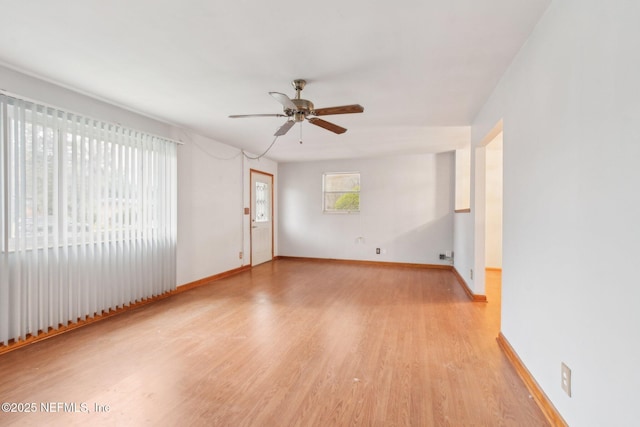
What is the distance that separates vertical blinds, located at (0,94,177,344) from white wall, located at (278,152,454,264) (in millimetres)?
3358

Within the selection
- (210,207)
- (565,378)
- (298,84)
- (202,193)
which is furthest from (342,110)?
(210,207)

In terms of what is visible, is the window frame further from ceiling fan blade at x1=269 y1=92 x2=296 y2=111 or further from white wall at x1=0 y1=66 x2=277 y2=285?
ceiling fan blade at x1=269 y1=92 x2=296 y2=111

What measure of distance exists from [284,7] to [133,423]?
250 cm

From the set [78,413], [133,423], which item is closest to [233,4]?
[133,423]

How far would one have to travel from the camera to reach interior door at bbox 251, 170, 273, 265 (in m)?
6.00

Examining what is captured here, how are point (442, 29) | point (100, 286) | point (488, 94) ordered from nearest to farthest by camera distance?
point (442, 29) → point (488, 94) → point (100, 286)

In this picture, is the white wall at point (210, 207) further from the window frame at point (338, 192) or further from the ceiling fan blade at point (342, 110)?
the ceiling fan blade at point (342, 110)

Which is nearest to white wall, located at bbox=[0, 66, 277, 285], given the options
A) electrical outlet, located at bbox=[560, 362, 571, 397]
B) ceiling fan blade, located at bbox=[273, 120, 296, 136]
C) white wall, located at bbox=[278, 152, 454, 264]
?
white wall, located at bbox=[278, 152, 454, 264]

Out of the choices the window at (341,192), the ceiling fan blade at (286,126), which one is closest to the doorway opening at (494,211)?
the window at (341,192)

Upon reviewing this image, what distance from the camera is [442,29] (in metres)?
1.86

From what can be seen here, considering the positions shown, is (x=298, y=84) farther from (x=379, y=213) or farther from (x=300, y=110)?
(x=379, y=213)

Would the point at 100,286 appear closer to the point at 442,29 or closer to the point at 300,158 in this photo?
the point at 442,29

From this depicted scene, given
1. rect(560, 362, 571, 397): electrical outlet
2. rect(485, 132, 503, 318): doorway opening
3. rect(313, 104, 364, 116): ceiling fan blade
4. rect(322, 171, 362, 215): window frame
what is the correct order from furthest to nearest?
rect(322, 171, 362, 215): window frame, rect(485, 132, 503, 318): doorway opening, rect(313, 104, 364, 116): ceiling fan blade, rect(560, 362, 571, 397): electrical outlet

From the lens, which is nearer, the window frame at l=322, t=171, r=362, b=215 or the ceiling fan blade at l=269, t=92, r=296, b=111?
the ceiling fan blade at l=269, t=92, r=296, b=111
